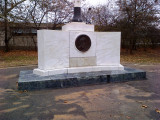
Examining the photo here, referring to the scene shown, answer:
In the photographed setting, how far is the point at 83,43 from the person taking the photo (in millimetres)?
7109

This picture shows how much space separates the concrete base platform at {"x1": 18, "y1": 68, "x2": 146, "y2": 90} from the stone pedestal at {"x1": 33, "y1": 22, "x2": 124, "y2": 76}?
0.62m

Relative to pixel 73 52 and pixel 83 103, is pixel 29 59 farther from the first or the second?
pixel 83 103

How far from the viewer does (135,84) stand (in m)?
6.22

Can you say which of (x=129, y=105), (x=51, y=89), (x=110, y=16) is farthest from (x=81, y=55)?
(x=110, y=16)

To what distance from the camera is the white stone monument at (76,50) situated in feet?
20.9

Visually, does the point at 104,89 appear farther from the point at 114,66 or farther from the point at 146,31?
the point at 146,31

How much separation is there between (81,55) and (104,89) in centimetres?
210

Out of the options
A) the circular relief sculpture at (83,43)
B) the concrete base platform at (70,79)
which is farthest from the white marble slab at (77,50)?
the concrete base platform at (70,79)

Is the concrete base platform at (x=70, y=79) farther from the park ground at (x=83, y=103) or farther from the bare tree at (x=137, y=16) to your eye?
the bare tree at (x=137, y=16)

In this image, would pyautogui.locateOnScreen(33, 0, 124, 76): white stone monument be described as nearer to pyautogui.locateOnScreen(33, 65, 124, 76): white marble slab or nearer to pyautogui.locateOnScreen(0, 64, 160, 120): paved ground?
pyautogui.locateOnScreen(33, 65, 124, 76): white marble slab

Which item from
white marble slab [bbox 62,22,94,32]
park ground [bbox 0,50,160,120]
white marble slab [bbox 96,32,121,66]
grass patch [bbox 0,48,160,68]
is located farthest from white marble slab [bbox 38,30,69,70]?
grass patch [bbox 0,48,160,68]

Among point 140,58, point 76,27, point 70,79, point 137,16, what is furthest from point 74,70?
point 137,16

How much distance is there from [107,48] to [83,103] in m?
3.98

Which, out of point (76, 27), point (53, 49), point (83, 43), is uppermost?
point (76, 27)
